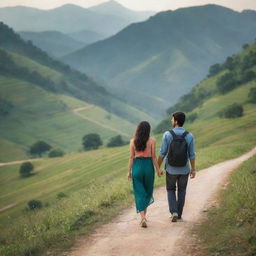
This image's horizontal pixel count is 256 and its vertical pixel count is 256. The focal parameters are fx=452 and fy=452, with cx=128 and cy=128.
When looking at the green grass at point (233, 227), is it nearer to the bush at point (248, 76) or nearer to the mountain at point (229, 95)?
the mountain at point (229, 95)

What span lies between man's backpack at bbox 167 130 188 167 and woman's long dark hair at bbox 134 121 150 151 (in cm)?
69

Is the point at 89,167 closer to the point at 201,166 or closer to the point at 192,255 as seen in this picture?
the point at 201,166

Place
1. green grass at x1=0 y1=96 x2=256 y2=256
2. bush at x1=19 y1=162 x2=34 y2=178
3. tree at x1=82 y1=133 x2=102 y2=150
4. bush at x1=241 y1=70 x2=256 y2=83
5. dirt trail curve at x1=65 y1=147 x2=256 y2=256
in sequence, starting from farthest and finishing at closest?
tree at x1=82 y1=133 x2=102 y2=150 < bush at x1=241 y1=70 x2=256 y2=83 < bush at x1=19 y1=162 x2=34 y2=178 < green grass at x1=0 y1=96 x2=256 y2=256 < dirt trail curve at x1=65 y1=147 x2=256 y2=256

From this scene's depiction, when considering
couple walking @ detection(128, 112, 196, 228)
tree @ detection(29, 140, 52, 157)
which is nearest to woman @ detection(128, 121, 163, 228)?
couple walking @ detection(128, 112, 196, 228)

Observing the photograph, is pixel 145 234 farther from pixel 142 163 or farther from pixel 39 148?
pixel 39 148

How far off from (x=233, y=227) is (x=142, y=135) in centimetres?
313

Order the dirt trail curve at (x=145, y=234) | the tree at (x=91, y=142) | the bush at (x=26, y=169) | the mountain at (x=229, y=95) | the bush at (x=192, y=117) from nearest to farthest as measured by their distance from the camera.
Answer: the dirt trail curve at (x=145, y=234)
the bush at (x=26, y=169)
the mountain at (x=229, y=95)
the bush at (x=192, y=117)
the tree at (x=91, y=142)

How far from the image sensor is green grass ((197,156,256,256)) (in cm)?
871

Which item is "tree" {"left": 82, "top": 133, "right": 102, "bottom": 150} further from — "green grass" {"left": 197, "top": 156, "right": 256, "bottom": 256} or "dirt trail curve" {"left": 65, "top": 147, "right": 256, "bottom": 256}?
"green grass" {"left": 197, "top": 156, "right": 256, "bottom": 256}

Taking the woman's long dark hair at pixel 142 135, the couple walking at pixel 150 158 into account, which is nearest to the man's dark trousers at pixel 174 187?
the couple walking at pixel 150 158

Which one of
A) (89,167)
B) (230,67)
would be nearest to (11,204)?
(89,167)

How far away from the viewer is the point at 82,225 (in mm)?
12547

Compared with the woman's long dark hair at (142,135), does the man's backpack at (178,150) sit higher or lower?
lower

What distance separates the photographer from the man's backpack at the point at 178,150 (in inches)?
456
